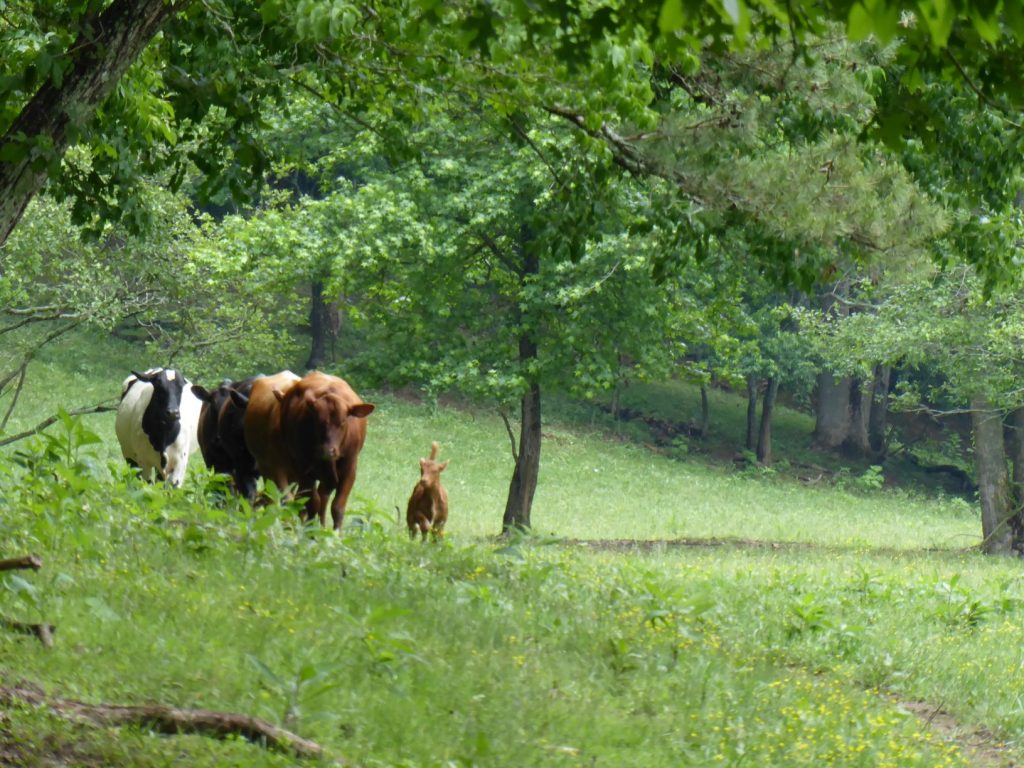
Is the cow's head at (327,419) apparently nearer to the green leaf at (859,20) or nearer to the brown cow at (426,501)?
the brown cow at (426,501)

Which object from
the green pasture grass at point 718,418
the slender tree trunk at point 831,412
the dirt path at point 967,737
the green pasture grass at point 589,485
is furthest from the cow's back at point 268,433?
the slender tree trunk at point 831,412

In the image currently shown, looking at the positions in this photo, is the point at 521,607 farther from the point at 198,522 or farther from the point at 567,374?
the point at 567,374

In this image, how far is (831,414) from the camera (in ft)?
183

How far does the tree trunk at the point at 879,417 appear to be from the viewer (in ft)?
180

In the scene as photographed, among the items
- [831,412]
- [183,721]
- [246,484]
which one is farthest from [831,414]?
[183,721]

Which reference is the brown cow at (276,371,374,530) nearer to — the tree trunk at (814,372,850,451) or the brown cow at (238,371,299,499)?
the brown cow at (238,371,299,499)

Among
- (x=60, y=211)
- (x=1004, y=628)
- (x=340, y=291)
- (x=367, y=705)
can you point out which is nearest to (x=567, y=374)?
(x=340, y=291)

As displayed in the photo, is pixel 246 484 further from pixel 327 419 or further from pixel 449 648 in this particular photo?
pixel 449 648

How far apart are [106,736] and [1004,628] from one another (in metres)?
10.1

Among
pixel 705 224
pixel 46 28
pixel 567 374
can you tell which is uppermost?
pixel 46 28

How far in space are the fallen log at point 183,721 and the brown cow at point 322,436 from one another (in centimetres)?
756

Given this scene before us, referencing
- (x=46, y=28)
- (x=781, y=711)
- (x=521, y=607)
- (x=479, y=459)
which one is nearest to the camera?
(x=781, y=711)

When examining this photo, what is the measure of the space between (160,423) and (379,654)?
10625mm

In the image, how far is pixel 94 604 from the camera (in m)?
6.75
